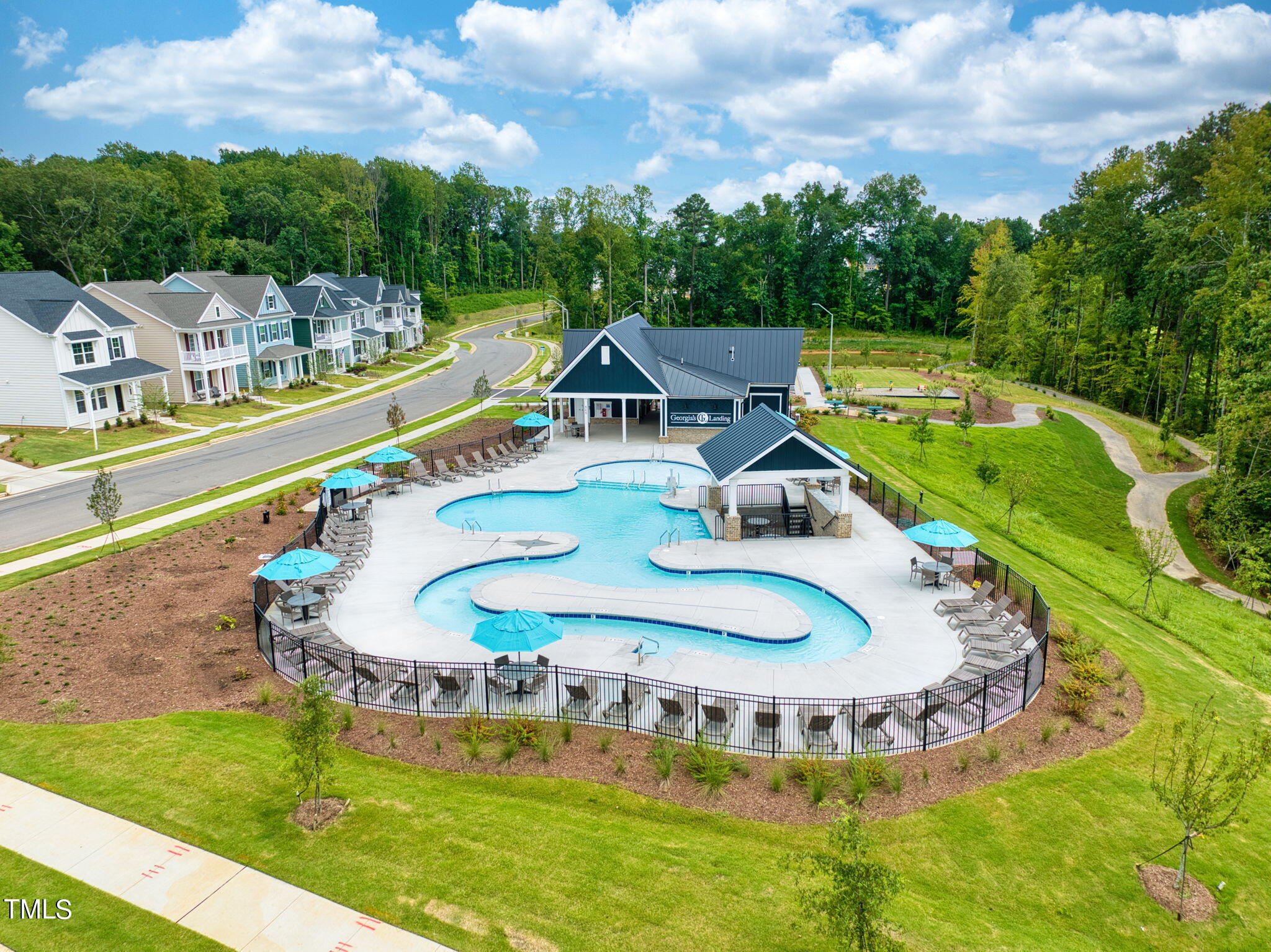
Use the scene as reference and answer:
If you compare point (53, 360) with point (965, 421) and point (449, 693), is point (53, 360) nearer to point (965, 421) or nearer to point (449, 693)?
point (449, 693)

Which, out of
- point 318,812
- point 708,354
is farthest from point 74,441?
point 318,812

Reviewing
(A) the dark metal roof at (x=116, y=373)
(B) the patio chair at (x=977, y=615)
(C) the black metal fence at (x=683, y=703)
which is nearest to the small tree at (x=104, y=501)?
(C) the black metal fence at (x=683, y=703)

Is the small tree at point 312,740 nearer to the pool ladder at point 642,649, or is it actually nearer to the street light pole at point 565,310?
the pool ladder at point 642,649

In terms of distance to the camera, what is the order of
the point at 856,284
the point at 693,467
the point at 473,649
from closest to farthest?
the point at 473,649 < the point at 693,467 < the point at 856,284

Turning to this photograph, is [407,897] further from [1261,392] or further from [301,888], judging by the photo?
[1261,392]

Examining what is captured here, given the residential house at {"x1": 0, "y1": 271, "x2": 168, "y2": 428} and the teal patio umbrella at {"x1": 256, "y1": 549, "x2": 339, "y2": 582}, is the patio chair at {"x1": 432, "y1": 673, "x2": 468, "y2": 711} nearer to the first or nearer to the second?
the teal patio umbrella at {"x1": 256, "y1": 549, "x2": 339, "y2": 582}

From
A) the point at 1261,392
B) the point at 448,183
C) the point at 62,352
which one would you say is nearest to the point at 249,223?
the point at 448,183
